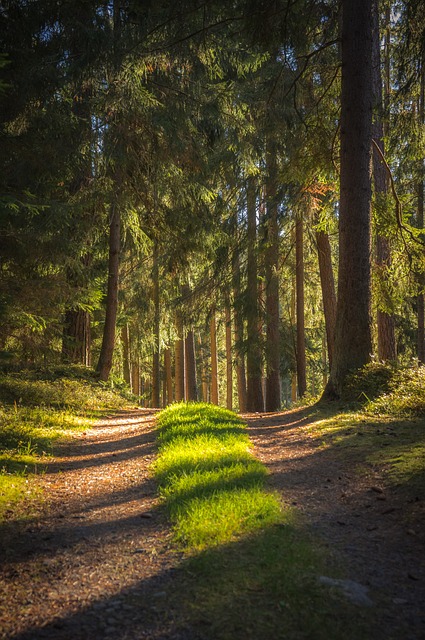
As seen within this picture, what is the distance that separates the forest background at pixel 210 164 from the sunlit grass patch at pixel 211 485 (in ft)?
9.62

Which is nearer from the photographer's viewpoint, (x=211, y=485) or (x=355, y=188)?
(x=211, y=485)

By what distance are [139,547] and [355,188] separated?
7428 millimetres

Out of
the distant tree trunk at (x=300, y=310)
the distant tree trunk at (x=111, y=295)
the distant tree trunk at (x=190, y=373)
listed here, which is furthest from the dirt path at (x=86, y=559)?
the distant tree trunk at (x=190, y=373)

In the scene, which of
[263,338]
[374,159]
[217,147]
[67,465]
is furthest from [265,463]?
[217,147]

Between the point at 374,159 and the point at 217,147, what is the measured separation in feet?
17.2

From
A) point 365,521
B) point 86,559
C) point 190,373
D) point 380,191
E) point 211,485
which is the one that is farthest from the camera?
point 190,373

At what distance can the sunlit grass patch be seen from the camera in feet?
11.7

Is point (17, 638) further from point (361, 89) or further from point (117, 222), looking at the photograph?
point (117, 222)

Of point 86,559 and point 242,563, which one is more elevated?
point 242,563

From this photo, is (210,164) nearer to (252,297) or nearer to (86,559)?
(252,297)

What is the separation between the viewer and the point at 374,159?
1188 centimetres

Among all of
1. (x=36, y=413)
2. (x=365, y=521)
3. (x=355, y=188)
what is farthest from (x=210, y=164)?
(x=365, y=521)

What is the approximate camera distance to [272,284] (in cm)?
1530

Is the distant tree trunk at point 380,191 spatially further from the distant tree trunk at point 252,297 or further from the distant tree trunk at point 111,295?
the distant tree trunk at point 111,295
